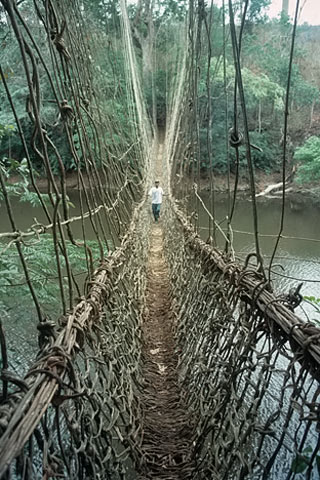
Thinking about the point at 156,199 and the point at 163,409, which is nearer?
the point at 163,409

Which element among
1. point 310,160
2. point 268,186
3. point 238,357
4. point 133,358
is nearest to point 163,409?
point 133,358

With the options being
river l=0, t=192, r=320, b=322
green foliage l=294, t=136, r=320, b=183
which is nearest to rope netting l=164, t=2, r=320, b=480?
river l=0, t=192, r=320, b=322

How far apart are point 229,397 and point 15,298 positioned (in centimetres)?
155

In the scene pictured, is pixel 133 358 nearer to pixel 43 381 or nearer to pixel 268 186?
pixel 43 381

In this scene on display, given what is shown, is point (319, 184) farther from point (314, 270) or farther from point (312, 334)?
point (312, 334)

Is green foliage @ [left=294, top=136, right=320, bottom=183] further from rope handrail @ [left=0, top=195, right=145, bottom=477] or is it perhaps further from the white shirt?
rope handrail @ [left=0, top=195, right=145, bottom=477]

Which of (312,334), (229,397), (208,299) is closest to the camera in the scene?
(312,334)

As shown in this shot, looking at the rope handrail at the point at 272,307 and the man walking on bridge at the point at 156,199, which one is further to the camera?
the man walking on bridge at the point at 156,199

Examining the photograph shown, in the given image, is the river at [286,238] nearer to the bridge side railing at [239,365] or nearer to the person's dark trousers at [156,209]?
the person's dark trousers at [156,209]

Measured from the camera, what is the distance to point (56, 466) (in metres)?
0.44

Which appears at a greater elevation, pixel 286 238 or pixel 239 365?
pixel 239 365

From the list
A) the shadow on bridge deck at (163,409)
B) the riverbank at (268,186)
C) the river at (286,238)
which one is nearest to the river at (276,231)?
the river at (286,238)

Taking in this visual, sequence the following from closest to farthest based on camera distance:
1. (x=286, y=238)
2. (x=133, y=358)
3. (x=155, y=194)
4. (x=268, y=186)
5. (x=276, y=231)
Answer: (x=133, y=358), (x=286, y=238), (x=155, y=194), (x=276, y=231), (x=268, y=186)

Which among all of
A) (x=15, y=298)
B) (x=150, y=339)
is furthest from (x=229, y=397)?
(x=15, y=298)
